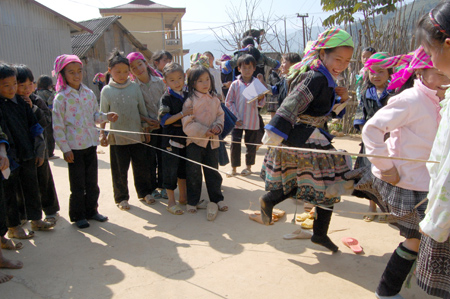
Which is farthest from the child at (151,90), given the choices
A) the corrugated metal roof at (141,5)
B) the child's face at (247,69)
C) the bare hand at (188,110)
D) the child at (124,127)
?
the corrugated metal roof at (141,5)

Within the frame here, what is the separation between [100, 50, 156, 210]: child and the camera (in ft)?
14.2

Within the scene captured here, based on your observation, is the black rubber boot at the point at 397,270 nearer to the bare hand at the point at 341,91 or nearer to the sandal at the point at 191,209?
the bare hand at the point at 341,91

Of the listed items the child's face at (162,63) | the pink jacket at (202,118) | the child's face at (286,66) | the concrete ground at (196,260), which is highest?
the child's face at (162,63)

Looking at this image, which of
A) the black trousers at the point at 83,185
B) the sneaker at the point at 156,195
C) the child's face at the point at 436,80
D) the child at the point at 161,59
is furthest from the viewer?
the child at the point at 161,59

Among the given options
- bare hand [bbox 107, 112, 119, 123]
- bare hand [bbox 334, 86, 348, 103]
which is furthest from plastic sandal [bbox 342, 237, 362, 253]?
bare hand [bbox 107, 112, 119, 123]

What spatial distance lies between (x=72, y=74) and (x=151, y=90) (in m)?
1.09

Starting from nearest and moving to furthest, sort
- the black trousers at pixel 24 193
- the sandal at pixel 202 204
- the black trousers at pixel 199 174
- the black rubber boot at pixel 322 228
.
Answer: the black rubber boot at pixel 322 228, the black trousers at pixel 24 193, the black trousers at pixel 199 174, the sandal at pixel 202 204

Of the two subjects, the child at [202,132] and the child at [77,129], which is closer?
the child at [77,129]

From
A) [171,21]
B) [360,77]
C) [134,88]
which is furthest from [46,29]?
[171,21]

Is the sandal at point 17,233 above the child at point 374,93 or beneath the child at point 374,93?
beneath

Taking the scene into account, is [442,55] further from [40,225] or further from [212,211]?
[40,225]

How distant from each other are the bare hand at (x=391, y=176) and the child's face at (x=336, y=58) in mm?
986

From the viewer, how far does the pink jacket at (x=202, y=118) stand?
4.04 m

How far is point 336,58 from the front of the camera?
276 cm
